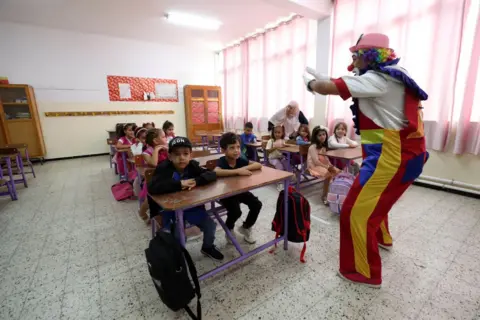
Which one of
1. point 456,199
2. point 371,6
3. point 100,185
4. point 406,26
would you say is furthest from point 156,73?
point 456,199

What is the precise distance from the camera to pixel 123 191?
9.97 ft

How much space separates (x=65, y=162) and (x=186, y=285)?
20.0ft

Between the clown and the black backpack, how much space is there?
96cm

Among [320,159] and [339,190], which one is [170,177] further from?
[320,159]

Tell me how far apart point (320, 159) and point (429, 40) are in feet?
6.94

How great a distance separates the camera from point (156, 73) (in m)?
6.93

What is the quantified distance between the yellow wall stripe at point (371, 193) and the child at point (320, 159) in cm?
135

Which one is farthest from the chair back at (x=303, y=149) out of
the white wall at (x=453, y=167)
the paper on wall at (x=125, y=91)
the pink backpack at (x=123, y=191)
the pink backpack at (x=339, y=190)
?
the paper on wall at (x=125, y=91)

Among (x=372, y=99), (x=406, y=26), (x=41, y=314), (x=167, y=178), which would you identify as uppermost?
(x=406, y=26)

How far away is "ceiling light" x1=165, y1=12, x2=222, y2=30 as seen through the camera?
4.69 m

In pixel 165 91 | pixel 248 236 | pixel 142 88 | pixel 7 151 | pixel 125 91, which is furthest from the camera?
pixel 165 91

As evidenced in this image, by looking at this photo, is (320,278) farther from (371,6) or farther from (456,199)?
(371,6)

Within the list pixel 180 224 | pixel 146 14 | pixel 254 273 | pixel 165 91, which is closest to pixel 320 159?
pixel 254 273

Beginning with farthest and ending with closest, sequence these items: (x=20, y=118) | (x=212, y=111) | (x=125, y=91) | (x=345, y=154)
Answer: (x=212, y=111) < (x=125, y=91) < (x=20, y=118) < (x=345, y=154)
